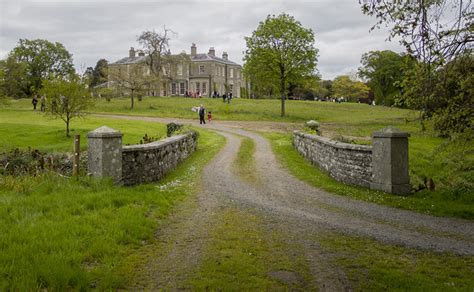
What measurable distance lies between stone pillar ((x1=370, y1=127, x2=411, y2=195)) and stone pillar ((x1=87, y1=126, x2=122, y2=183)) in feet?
21.1

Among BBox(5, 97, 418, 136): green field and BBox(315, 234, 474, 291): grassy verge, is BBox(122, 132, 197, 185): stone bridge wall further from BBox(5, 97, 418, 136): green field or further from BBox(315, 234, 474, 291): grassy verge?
BBox(5, 97, 418, 136): green field

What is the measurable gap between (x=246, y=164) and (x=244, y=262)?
32.5 ft

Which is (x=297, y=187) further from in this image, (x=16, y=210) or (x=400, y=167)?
(x=16, y=210)

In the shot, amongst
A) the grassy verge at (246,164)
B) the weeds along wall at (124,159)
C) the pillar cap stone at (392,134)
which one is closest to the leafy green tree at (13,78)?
the grassy verge at (246,164)

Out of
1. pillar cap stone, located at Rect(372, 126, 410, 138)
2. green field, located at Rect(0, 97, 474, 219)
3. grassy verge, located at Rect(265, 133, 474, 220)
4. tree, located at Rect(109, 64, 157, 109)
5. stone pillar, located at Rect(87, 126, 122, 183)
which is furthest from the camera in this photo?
tree, located at Rect(109, 64, 157, 109)

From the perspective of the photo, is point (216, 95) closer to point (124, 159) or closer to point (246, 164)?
point (246, 164)

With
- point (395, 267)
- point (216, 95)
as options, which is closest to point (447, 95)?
point (395, 267)

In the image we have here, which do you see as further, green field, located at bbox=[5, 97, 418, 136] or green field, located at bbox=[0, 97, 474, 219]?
green field, located at bbox=[5, 97, 418, 136]

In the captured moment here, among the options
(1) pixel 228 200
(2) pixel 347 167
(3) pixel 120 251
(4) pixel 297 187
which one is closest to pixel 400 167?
(2) pixel 347 167

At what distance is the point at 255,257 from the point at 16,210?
418 centimetres

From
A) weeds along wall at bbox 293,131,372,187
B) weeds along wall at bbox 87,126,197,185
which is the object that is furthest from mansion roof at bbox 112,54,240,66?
weeds along wall at bbox 87,126,197,185

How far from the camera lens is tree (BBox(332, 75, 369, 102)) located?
9131 cm

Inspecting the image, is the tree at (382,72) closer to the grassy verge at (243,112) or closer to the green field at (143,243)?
the grassy verge at (243,112)

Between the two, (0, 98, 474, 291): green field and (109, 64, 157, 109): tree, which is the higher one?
(109, 64, 157, 109): tree
